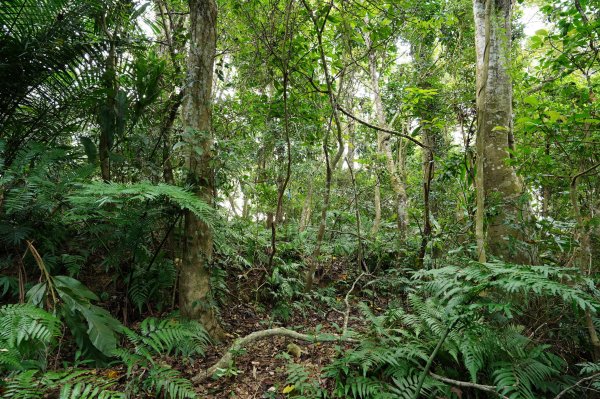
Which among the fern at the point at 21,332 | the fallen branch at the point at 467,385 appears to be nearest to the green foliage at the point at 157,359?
the fern at the point at 21,332

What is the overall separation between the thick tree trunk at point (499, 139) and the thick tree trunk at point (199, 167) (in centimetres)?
285

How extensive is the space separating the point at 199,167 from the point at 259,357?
1961 mm

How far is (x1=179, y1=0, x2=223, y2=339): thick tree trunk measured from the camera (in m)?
3.29

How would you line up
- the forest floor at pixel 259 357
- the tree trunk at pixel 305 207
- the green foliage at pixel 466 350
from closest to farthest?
the green foliage at pixel 466 350
the forest floor at pixel 259 357
the tree trunk at pixel 305 207

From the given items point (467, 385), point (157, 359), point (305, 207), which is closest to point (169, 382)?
point (157, 359)

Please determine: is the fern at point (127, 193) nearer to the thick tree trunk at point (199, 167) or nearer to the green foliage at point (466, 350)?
the thick tree trunk at point (199, 167)

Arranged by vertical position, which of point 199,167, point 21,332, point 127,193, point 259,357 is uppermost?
point 199,167

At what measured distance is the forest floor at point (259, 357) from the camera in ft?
8.71

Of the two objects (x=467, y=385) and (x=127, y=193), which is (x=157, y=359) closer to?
(x=127, y=193)

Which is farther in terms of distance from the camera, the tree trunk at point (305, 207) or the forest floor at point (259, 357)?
the tree trunk at point (305, 207)

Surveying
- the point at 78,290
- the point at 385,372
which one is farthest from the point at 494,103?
the point at 78,290

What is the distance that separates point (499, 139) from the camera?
403 centimetres

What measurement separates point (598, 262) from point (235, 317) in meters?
4.06

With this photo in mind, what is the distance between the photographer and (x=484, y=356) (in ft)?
8.30
